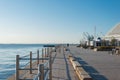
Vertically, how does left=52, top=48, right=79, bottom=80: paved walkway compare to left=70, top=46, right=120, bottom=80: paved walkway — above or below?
above

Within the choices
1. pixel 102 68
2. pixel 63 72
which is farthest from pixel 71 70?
pixel 102 68

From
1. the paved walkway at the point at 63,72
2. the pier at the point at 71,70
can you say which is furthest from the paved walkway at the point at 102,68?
the paved walkway at the point at 63,72

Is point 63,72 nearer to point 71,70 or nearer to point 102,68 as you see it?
point 71,70

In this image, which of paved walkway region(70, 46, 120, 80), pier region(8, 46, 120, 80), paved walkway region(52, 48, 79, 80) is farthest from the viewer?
paved walkway region(70, 46, 120, 80)

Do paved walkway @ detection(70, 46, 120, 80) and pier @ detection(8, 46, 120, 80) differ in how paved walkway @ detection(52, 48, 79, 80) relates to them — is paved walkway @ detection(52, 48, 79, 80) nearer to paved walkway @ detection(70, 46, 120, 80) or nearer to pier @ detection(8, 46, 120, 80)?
pier @ detection(8, 46, 120, 80)

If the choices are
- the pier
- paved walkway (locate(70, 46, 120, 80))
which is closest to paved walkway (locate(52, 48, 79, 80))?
the pier

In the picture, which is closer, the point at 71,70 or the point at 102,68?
the point at 71,70

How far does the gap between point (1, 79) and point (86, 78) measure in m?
6.70

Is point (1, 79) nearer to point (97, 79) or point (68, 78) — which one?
point (68, 78)

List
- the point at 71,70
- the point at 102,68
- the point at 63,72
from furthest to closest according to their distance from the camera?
1. the point at 102,68
2. the point at 71,70
3. the point at 63,72

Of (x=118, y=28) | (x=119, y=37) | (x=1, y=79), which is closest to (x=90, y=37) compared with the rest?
(x=118, y=28)

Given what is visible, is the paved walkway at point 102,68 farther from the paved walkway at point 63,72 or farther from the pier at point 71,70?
the paved walkway at point 63,72

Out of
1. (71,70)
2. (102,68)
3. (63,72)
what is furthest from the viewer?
(102,68)

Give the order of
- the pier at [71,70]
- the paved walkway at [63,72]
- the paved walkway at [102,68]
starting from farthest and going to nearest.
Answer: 1. the paved walkway at [102,68]
2. the paved walkway at [63,72]
3. the pier at [71,70]
